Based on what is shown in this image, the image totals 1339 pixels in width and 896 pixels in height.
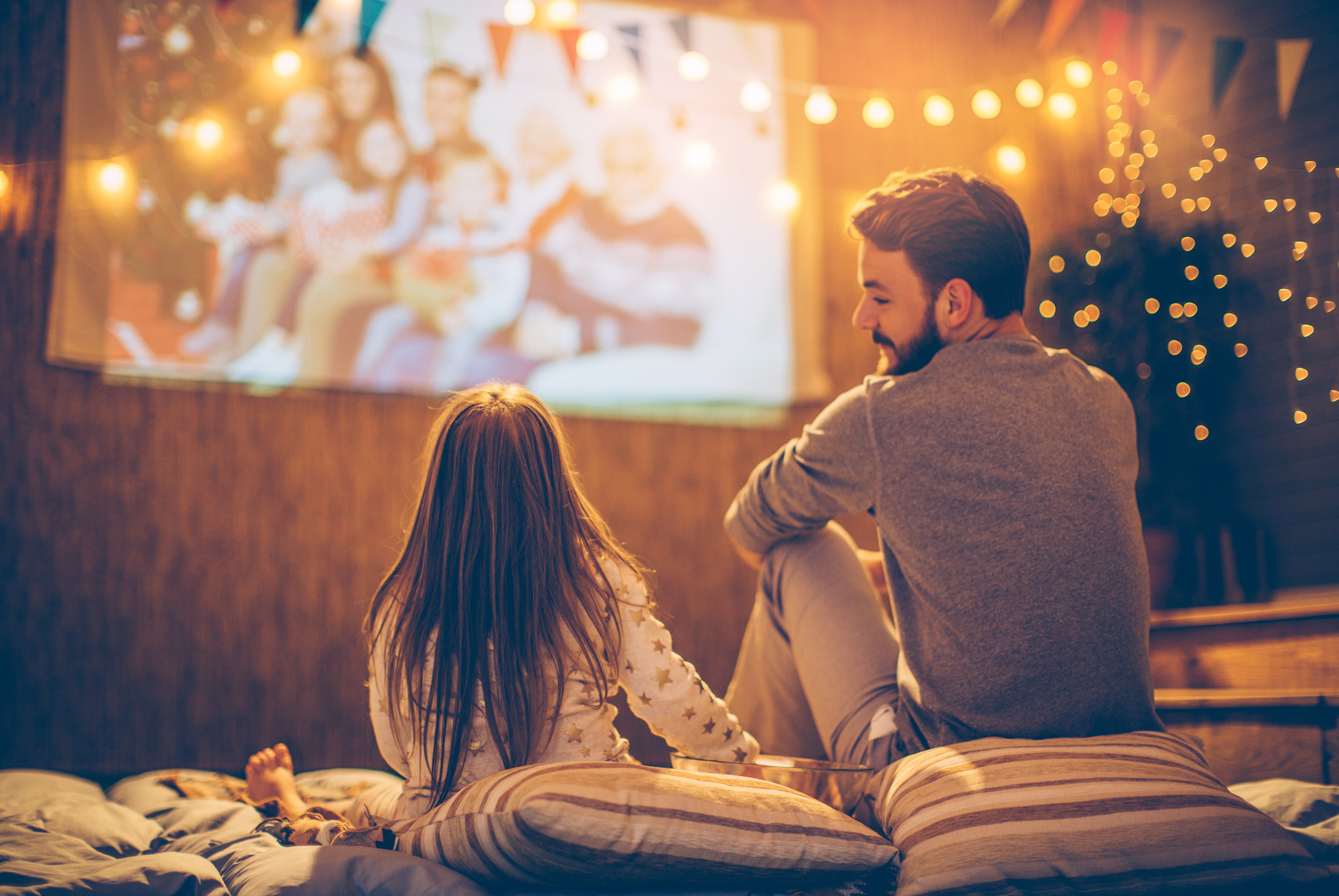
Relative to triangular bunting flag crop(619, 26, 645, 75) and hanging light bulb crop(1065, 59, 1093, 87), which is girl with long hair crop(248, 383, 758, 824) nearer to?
triangular bunting flag crop(619, 26, 645, 75)

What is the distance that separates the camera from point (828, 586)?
5.13 ft

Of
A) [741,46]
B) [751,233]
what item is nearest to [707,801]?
[751,233]

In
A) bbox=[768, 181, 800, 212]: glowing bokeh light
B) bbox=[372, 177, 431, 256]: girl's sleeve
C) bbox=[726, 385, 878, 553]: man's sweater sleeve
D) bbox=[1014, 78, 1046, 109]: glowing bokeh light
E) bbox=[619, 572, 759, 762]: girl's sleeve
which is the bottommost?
bbox=[619, 572, 759, 762]: girl's sleeve

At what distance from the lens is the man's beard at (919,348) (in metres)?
1.48

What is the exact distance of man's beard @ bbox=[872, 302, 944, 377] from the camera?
1.48m

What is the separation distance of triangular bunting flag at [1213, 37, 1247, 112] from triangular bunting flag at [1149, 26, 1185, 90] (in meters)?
0.11

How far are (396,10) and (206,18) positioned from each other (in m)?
0.55

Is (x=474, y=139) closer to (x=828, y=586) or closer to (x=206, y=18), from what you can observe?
(x=206, y=18)

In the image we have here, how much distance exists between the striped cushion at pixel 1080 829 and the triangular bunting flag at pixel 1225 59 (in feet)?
8.42

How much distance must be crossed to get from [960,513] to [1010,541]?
0.25ft

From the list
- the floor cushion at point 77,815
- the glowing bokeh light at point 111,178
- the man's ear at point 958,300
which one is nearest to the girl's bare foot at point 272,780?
the floor cushion at point 77,815

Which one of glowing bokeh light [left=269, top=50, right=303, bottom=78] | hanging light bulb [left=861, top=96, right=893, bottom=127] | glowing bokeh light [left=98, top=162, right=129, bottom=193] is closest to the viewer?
glowing bokeh light [left=98, top=162, right=129, bottom=193]

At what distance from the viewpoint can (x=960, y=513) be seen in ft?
4.28

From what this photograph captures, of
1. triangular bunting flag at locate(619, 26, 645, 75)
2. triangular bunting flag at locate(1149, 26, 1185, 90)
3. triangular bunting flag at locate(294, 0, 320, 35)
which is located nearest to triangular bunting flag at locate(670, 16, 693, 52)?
triangular bunting flag at locate(619, 26, 645, 75)
